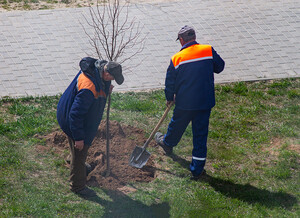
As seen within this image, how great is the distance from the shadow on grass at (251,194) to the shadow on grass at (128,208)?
89 cm

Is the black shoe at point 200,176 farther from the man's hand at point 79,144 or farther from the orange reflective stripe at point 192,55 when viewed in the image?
the man's hand at point 79,144

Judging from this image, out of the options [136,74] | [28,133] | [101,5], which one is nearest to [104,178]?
[28,133]

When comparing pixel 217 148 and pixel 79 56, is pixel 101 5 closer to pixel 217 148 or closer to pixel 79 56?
pixel 79 56

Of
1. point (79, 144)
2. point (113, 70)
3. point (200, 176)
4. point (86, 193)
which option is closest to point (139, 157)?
point (200, 176)

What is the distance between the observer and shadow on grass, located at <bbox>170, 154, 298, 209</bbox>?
20.3 feet

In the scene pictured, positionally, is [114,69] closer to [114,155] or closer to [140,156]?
[140,156]

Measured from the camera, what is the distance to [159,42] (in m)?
10.5

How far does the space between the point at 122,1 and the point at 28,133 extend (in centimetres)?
609

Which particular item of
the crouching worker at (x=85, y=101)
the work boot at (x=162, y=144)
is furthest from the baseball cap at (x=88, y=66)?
the work boot at (x=162, y=144)

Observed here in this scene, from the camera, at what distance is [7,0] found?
11.8 m

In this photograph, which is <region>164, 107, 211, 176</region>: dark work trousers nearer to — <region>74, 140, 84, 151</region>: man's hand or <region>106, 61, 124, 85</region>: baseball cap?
<region>106, 61, 124, 85</region>: baseball cap

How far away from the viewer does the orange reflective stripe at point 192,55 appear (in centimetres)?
625

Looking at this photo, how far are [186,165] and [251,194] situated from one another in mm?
1110

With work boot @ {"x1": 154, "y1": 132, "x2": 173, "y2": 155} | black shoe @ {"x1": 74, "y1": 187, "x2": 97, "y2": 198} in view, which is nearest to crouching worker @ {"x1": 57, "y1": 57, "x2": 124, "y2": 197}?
black shoe @ {"x1": 74, "y1": 187, "x2": 97, "y2": 198}
